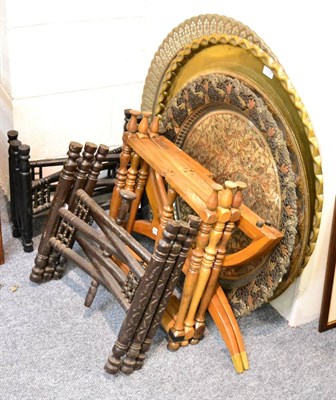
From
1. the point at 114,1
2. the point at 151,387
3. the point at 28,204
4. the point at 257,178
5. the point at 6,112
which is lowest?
the point at 151,387

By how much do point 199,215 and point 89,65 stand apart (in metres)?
1.09

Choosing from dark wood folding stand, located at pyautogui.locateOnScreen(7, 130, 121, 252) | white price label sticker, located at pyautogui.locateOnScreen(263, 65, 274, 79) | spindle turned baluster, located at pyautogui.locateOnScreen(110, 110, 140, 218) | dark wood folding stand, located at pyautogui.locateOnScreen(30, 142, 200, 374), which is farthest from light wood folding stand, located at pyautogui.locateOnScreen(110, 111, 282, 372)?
white price label sticker, located at pyautogui.locateOnScreen(263, 65, 274, 79)

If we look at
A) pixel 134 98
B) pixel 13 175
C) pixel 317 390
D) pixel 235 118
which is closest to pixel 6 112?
pixel 13 175

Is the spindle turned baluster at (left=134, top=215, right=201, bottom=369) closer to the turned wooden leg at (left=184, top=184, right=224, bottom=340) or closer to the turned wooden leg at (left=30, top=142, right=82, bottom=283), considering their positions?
the turned wooden leg at (left=184, top=184, right=224, bottom=340)

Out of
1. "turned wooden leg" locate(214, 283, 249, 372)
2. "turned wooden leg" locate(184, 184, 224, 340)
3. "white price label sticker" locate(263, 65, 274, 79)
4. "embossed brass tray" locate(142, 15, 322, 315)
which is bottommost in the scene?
"turned wooden leg" locate(214, 283, 249, 372)

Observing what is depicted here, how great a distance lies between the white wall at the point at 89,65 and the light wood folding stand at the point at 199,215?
30 centimetres

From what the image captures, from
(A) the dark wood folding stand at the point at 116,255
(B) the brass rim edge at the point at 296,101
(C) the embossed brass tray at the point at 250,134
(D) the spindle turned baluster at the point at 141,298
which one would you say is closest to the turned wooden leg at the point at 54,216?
(A) the dark wood folding stand at the point at 116,255

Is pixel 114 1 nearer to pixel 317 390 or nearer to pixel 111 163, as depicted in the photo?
pixel 111 163

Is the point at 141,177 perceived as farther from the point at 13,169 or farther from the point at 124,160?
the point at 13,169

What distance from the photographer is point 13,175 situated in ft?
9.34

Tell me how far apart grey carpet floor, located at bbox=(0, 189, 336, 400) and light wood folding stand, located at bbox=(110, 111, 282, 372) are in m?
0.08

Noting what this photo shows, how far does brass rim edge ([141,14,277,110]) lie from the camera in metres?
2.43

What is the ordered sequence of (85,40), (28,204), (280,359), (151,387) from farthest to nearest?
(85,40), (28,204), (280,359), (151,387)

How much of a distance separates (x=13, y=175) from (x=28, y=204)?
0.44 ft
